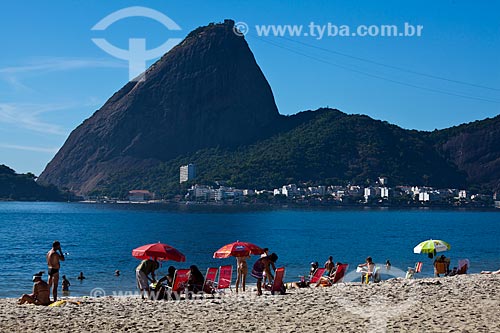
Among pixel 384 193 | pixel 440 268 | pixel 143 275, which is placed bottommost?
pixel 440 268

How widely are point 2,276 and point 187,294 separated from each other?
17.5 m

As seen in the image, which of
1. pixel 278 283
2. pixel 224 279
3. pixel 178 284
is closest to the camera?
pixel 178 284

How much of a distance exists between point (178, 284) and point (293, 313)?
342 centimetres

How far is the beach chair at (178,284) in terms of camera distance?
15.7m

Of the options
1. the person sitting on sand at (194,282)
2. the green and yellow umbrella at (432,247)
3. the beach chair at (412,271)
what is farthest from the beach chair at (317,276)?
the person sitting on sand at (194,282)

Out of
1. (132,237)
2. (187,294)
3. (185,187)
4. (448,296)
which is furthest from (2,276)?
(185,187)

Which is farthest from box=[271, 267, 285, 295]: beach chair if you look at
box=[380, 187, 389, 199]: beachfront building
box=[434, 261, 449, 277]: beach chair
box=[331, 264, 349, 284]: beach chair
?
box=[380, 187, 389, 199]: beachfront building

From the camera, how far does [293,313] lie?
1346 cm

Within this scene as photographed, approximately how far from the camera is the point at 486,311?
1319cm

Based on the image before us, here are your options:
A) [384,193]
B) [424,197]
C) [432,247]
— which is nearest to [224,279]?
[432,247]

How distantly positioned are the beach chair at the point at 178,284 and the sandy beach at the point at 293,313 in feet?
1.66

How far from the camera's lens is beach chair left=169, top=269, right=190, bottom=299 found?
15702mm

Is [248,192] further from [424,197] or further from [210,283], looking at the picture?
[210,283]

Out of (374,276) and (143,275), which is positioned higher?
(143,275)
